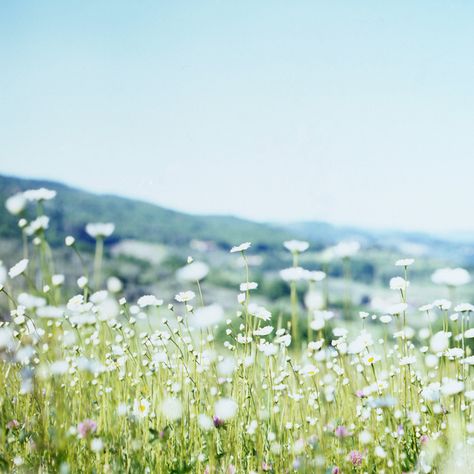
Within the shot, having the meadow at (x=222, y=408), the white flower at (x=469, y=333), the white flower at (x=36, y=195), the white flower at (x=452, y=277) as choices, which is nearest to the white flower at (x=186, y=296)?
the meadow at (x=222, y=408)

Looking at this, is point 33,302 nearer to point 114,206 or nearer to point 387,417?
point 387,417

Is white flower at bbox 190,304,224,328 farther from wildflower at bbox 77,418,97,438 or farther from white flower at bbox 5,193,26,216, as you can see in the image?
white flower at bbox 5,193,26,216

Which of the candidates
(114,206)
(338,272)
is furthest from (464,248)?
(114,206)

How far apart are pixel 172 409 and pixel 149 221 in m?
Answer: 84.3

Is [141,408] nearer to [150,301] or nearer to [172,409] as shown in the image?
[172,409]

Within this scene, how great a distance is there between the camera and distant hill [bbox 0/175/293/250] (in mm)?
71188

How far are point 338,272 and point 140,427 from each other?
244ft

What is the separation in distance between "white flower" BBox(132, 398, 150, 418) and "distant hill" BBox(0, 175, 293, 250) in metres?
59.9

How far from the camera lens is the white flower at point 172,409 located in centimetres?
182

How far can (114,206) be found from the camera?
88.0 meters

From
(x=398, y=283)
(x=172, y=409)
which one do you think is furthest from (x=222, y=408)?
(x=398, y=283)

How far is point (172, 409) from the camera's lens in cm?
185

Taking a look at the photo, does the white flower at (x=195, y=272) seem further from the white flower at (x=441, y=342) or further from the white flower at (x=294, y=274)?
the white flower at (x=441, y=342)

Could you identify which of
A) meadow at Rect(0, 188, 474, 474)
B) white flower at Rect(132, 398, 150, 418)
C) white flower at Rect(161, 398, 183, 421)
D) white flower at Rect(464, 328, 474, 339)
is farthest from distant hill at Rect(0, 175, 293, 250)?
white flower at Rect(464, 328, 474, 339)
